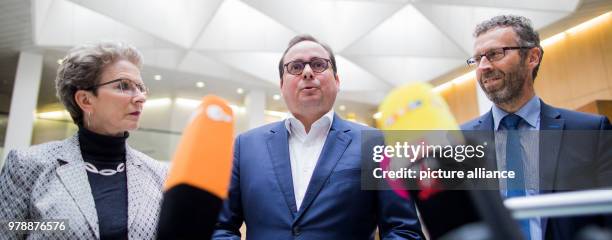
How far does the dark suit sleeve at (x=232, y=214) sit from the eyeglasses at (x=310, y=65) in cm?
42

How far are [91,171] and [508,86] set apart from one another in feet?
5.47

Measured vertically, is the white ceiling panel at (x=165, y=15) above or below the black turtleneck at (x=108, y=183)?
above

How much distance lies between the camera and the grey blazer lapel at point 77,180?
1.50 m

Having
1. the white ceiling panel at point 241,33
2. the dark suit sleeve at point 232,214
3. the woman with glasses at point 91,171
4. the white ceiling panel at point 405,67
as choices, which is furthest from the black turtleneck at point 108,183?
the white ceiling panel at point 405,67

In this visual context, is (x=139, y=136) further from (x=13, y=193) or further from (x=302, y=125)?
(x=302, y=125)

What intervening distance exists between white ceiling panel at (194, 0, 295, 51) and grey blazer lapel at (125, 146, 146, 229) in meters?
7.12

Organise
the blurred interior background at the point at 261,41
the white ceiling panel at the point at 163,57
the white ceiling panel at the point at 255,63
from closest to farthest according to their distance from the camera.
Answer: the blurred interior background at the point at 261,41
the white ceiling panel at the point at 163,57
the white ceiling panel at the point at 255,63

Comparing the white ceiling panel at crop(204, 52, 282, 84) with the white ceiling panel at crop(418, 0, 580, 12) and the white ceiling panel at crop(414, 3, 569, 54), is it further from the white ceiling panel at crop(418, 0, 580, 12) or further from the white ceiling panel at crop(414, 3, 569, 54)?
the white ceiling panel at crop(418, 0, 580, 12)

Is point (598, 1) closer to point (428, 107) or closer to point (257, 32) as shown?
point (257, 32)

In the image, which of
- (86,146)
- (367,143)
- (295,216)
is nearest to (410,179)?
(367,143)

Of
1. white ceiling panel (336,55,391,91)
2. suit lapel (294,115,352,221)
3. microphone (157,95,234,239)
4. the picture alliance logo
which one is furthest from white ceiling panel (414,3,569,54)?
microphone (157,95,234,239)

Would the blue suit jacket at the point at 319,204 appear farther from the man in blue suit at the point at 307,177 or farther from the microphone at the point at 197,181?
the microphone at the point at 197,181

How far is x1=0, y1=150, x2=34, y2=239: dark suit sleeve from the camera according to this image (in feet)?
4.86

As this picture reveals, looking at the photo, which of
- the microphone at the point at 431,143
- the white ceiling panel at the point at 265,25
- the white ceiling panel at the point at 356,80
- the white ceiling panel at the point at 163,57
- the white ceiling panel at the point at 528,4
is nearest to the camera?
the microphone at the point at 431,143
